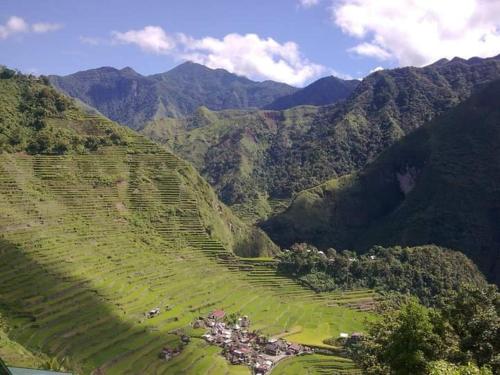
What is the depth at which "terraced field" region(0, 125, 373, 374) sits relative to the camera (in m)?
49.6

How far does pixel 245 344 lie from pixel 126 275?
18508 millimetres

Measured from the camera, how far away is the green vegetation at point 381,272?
8500 centimetres

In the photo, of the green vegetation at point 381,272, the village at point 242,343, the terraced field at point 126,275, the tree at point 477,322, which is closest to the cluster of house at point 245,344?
the village at point 242,343

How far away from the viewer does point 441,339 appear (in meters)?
22.4

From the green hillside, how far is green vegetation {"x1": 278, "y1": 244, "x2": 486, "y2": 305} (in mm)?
3127

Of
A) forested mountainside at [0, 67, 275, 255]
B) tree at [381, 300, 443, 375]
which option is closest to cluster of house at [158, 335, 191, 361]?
tree at [381, 300, 443, 375]

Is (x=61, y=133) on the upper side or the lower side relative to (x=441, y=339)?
upper

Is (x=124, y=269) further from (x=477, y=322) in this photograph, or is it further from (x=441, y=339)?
(x=477, y=322)

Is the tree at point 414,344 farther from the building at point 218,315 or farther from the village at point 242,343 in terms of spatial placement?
the building at point 218,315

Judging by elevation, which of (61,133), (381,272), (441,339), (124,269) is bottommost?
(381,272)

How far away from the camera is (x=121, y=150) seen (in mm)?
91875

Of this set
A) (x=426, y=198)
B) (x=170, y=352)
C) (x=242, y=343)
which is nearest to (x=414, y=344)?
(x=170, y=352)

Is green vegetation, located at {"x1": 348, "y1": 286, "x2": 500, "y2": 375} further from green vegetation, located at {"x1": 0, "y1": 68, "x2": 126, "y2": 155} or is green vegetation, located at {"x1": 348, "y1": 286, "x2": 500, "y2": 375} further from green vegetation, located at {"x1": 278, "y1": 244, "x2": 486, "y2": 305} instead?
green vegetation, located at {"x1": 0, "y1": 68, "x2": 126, "y2": 155}

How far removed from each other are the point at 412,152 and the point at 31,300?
122 metres
